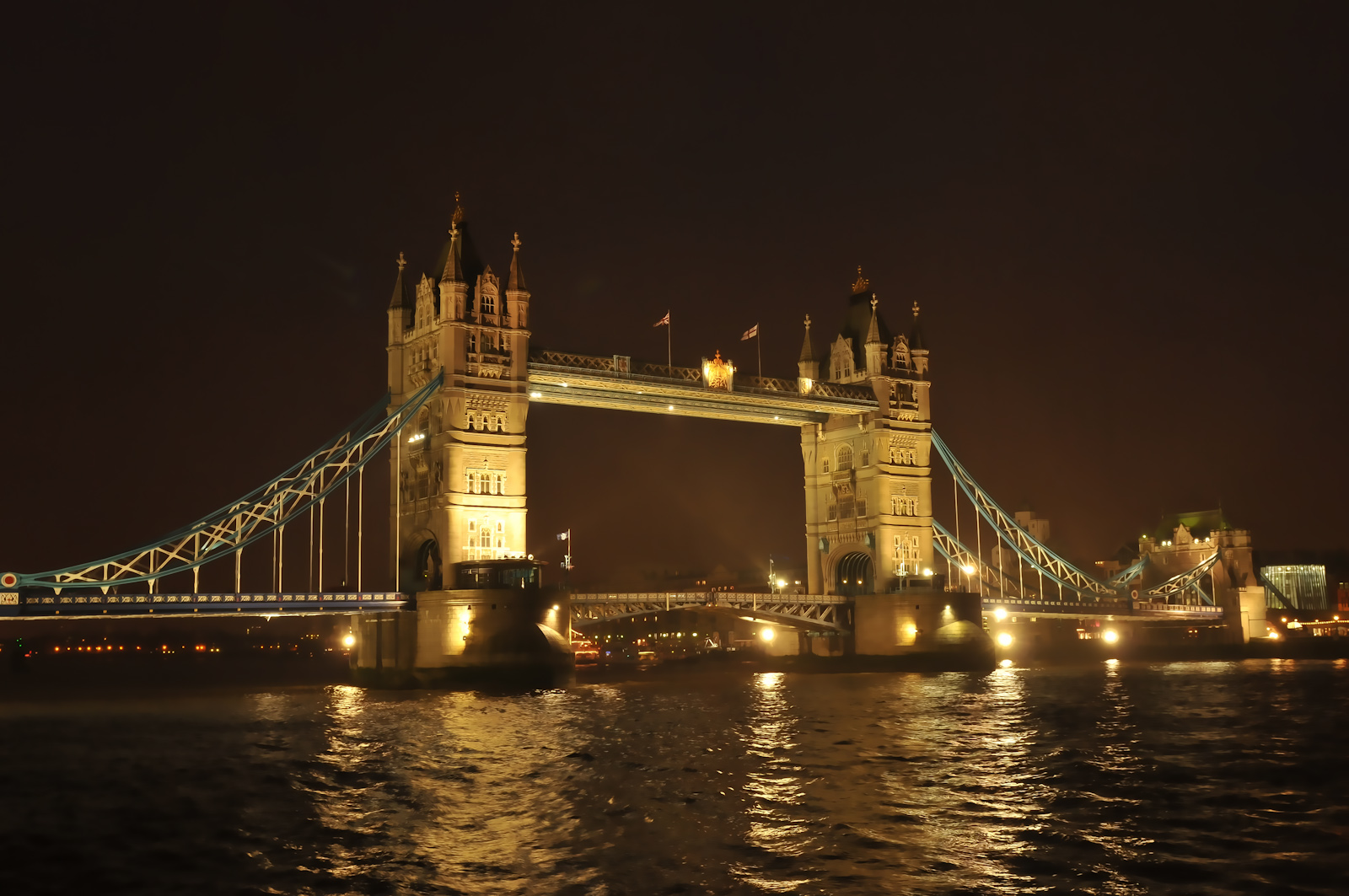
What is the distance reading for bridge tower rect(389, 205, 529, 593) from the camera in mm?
71750

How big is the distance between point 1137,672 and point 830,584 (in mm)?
22437

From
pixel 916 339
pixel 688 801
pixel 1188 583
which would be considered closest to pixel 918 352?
pixel 916 339

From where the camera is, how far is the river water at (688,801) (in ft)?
62.5

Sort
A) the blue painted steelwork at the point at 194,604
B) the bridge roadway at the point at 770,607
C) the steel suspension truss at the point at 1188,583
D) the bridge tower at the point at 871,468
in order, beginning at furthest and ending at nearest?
the steel suspension truss at the point at 1188,583, the bridge tower at the point at 871,468, the bridge roadway at the point at 770,607, the blue painted steelwork at the point at 194,604

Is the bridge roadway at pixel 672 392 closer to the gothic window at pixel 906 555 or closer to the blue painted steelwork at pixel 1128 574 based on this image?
the gothic window at pixel 906 555

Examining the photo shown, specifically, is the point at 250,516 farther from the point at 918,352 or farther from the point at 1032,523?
the point at 1032,523

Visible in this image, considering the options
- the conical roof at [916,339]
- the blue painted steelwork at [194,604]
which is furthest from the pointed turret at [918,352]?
the blue painted steelwork at [194,604]

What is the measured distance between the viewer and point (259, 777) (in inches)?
1216

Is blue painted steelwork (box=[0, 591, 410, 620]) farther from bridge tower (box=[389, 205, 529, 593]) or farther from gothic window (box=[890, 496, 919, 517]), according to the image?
gothic window (box=[890, 496, 919, 517])

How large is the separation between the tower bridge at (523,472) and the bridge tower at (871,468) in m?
0.13

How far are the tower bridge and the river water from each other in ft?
57.2

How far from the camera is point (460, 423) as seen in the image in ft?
236

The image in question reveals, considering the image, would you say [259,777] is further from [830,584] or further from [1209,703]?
[830,584]

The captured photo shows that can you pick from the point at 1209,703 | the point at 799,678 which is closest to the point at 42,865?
the point at 1209,703
